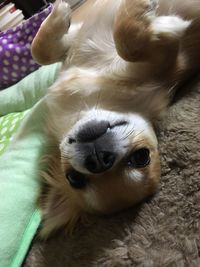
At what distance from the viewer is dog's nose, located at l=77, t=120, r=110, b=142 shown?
3.73 feet

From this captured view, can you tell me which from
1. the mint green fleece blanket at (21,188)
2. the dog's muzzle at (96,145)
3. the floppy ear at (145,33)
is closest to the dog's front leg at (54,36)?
the mint green fleece blanket at (21,188)

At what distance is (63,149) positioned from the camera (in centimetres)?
120

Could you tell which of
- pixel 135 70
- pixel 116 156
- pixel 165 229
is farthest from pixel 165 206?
pixel 135 70

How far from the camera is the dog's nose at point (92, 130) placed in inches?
44.8

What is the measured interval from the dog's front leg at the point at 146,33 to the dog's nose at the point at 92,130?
0.21 meters

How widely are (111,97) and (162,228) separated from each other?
459 mm

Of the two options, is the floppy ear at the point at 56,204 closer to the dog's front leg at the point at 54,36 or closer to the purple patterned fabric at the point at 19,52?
the dog's front leg at the point at 54,36

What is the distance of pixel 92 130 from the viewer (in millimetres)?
1142

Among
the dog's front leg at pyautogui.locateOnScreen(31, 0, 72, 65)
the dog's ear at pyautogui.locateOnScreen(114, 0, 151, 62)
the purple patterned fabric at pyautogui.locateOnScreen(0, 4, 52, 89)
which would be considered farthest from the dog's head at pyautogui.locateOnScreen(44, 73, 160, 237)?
the purple patterned fabric at pyautogui.locateOnScreen(0, 4, 52, 89)

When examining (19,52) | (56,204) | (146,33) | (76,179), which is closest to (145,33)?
(146,33)

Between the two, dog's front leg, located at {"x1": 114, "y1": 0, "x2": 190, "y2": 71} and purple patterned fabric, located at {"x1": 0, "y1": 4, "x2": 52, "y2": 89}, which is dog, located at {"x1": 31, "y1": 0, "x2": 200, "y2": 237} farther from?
purple patterned fabric, located at {"x1": 0, "y1": 4, "x2": 52, "y2": 89}

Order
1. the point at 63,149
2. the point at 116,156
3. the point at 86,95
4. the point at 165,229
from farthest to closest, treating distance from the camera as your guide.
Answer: the point at 86,95
the point at 63,149
the point at 116,156
the point at 165,229

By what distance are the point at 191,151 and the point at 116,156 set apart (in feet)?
0.64

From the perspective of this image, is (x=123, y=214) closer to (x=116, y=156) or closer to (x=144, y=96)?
(x=116, y=156)
